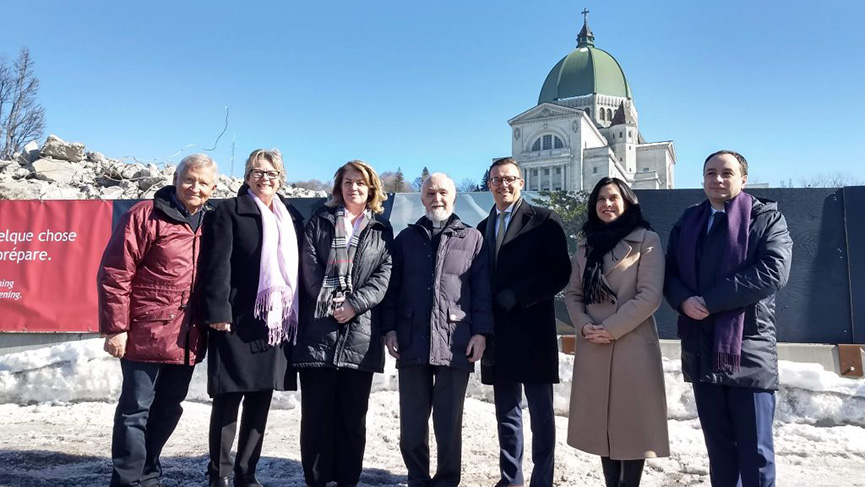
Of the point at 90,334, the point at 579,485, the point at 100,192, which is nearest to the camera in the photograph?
the point at 579,485

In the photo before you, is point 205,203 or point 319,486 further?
point 205,203

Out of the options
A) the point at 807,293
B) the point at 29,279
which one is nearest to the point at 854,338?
the point at 807,293

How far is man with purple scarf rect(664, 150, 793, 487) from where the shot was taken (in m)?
2.78

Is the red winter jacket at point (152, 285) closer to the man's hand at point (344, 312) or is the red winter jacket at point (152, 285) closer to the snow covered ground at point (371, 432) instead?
the man's hand at point (344, 312)

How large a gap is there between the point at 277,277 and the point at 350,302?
46 centimetres

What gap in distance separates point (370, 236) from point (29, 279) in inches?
243

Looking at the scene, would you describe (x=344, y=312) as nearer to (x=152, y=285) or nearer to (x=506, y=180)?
(x=152, y=285)

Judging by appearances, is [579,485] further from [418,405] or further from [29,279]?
[29,279]

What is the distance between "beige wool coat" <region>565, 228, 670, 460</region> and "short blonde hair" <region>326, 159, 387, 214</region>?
146cm

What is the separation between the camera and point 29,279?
709cm

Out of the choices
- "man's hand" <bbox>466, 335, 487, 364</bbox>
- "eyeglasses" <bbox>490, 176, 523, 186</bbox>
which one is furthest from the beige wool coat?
"eyeglasses" <bbox>490, 176, 523, 186</bbox>

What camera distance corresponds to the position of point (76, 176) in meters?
13.5

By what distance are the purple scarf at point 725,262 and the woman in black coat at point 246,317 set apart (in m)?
2.29

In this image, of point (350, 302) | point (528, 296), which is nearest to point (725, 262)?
point (528, 296)
